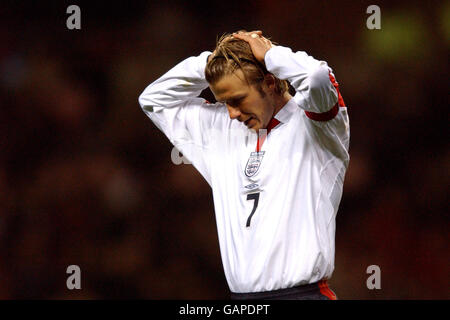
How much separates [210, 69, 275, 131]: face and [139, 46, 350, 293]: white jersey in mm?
54

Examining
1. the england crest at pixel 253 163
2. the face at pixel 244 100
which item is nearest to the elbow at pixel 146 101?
the face at pixel 244 100

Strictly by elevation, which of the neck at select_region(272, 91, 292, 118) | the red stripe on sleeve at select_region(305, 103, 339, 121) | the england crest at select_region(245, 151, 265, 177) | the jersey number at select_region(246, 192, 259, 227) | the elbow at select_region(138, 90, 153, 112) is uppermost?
the elbow at select_region(138, 90, 153, 112)

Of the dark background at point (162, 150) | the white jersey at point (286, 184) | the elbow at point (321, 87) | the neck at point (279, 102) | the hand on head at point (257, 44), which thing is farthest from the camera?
the dark background at point (162, 150)

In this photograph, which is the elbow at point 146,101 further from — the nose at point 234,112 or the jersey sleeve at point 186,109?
the nose at point 234,112

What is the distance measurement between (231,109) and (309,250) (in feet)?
1.84

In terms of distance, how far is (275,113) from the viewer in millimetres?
2408

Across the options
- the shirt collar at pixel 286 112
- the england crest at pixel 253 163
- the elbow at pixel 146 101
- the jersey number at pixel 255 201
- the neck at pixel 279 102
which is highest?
the elbow at pixel 146 101

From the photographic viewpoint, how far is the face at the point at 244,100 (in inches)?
92.0

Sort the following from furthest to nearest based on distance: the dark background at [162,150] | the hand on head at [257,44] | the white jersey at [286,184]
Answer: the dark background at [162,150], the hand on head at [257,44], the white jersey at [286,184]

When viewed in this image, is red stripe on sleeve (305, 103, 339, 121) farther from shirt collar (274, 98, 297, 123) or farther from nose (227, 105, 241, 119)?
nose (227, 105, 241, 119)

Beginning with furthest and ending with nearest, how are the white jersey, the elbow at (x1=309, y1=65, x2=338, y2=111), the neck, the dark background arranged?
the dark background < the neck < the white jersey < the elbow at (x1=309, y1=65, x2=338, y2=111)

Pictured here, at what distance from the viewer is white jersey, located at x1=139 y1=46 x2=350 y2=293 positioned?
2.17 meters

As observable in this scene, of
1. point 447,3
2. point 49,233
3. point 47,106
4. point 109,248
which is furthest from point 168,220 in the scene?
point 447,3

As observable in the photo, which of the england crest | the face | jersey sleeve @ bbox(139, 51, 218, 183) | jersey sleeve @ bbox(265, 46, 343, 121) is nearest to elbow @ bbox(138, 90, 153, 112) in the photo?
jersey sleeve @ bbox(139, 51, 218, 183)
